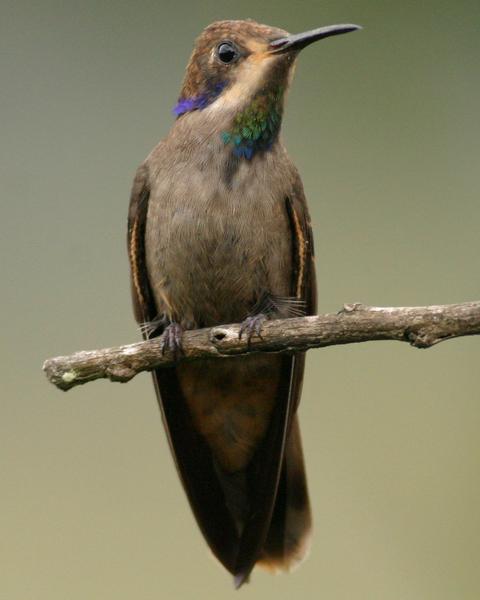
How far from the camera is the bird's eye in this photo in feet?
10.9

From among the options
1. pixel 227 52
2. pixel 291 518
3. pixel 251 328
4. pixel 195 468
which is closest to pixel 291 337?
pixel 251 328

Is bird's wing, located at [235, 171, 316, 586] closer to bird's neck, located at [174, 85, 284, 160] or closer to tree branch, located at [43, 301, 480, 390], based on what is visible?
bird's neck, located at [174, 85, 284, 160]

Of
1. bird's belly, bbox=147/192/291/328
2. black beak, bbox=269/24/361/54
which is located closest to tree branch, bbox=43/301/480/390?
bird's belly, bbox=147/192/291/328

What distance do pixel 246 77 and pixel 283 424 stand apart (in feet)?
3.57

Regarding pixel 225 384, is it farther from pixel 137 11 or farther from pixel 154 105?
pixel 137 11

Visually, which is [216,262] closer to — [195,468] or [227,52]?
[227,52]

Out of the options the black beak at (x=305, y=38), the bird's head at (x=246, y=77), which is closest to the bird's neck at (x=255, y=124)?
the bird's head at (x=246, y=77)

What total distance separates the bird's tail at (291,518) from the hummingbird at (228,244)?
0.13 m

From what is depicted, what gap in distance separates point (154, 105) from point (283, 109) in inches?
62.3

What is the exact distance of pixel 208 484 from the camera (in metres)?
3.75

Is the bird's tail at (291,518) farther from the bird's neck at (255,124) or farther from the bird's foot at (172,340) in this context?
the bird's neck at (255,124)

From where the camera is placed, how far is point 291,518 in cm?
384

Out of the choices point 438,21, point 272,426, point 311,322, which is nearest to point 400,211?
point 438,21

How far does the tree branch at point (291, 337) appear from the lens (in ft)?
8.45
